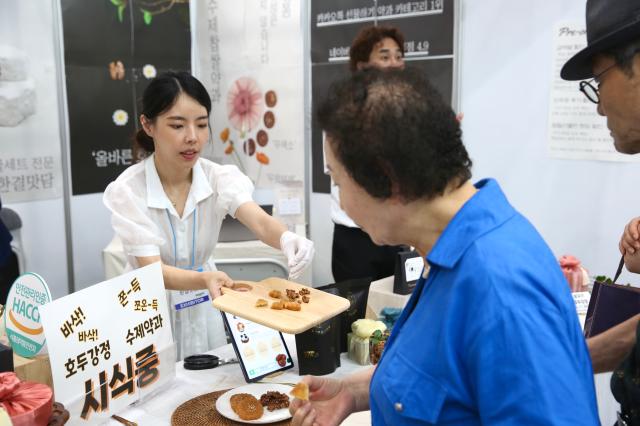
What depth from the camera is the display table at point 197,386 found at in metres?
1.64

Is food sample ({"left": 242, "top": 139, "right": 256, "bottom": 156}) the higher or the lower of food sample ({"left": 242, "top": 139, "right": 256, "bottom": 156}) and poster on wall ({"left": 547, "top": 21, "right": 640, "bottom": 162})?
the lower

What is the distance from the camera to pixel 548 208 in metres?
3.30

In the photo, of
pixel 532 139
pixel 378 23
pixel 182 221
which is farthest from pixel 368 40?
pixel 182 221

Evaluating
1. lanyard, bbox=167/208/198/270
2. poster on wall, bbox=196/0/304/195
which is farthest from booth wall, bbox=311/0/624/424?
lanyard, bbox=167/208/198/270

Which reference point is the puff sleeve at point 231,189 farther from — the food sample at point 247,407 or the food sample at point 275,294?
the food sample at point 247,407

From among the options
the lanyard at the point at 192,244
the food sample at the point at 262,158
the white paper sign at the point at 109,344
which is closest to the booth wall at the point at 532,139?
the food sample at the point at 262,158

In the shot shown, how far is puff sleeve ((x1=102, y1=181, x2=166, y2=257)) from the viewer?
2152 millimetres

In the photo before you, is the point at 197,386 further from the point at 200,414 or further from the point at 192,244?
the point at 192,244

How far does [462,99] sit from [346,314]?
1946 mm

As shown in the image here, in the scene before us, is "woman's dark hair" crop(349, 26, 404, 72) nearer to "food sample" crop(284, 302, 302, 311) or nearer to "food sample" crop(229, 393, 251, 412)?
"food sample" crop(284, 302, 302, 311)

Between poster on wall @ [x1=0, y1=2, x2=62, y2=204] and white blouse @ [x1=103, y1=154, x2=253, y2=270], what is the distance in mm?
1642

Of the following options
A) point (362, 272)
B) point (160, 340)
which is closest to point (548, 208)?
point (362, 272)

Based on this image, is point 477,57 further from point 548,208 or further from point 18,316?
point 18,316

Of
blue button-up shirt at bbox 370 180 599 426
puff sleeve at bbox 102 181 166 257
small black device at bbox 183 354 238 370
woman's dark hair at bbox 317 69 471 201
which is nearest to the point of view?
blue button-up shirt at bbox 370 180 599 426
